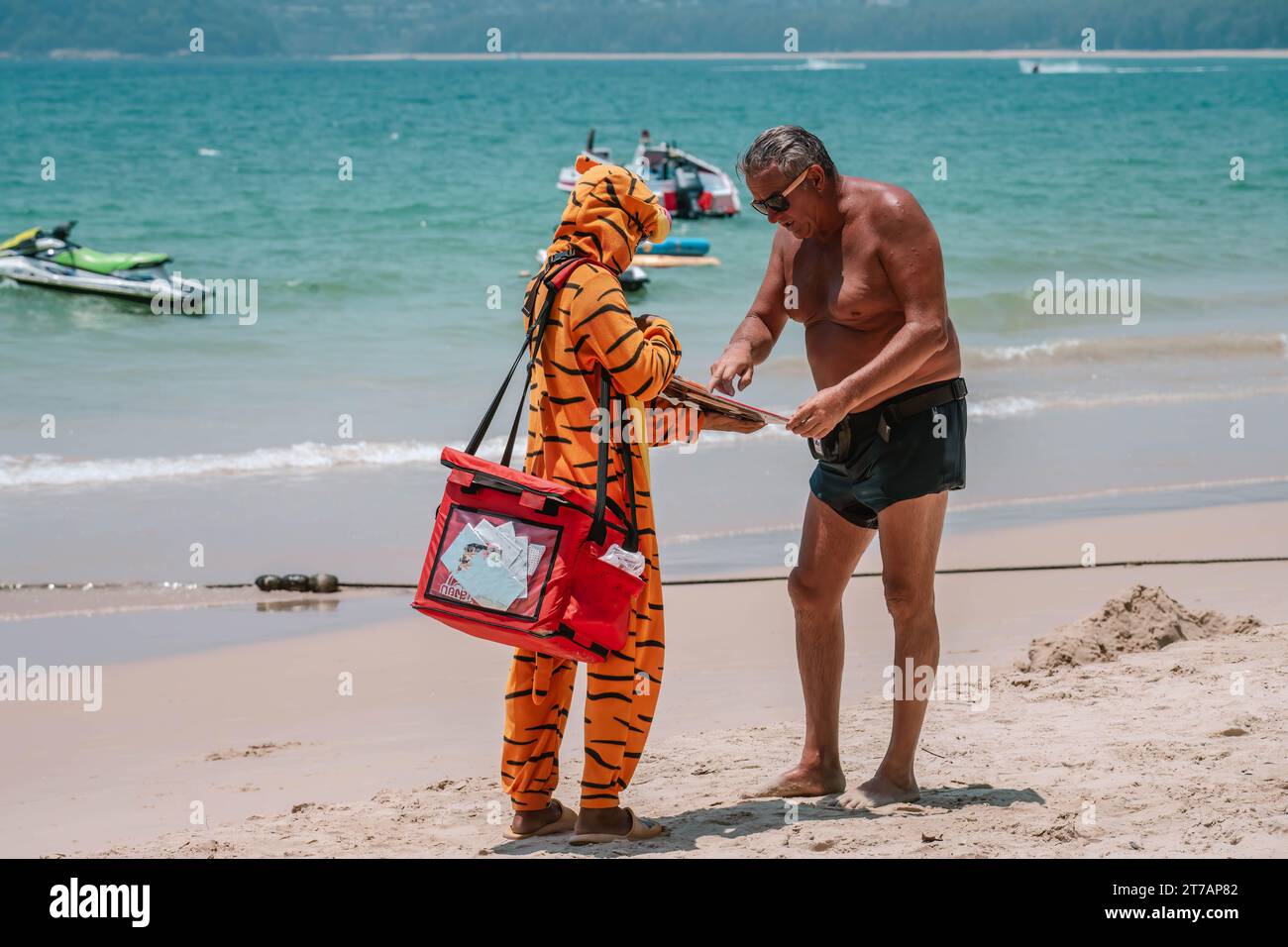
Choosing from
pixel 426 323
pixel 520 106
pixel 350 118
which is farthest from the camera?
pixel 520 106

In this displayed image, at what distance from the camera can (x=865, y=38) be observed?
19450 centimetres

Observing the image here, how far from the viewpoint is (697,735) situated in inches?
195

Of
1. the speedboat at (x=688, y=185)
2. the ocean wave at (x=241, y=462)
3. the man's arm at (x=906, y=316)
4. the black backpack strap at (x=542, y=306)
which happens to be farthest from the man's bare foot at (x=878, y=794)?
the speedboat at (x=688, y=185)

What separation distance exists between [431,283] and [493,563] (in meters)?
15.6

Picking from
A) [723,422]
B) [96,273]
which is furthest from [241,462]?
[96,273]

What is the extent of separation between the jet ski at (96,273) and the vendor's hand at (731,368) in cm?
1283

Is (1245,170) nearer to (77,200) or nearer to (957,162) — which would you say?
(957,162)

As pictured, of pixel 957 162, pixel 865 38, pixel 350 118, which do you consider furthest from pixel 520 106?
pixel 865 38

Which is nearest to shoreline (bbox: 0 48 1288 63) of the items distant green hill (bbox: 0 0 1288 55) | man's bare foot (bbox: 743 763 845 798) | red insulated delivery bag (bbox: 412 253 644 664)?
distant green hill (bbox: 0 0 1288 55)

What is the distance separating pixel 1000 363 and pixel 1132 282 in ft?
21.9

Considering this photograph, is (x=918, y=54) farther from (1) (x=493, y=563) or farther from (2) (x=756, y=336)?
(1) (x=493, y=563)

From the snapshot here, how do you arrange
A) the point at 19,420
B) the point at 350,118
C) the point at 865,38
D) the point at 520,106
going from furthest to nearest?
the point at 865,38 < the point at 520,106 < the point at 350,118 < the point at 19,420

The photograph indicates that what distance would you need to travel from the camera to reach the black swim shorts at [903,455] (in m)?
3.79

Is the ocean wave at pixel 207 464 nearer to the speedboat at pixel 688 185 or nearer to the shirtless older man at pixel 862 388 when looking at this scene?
the shirtless older man at pixel 862 388
